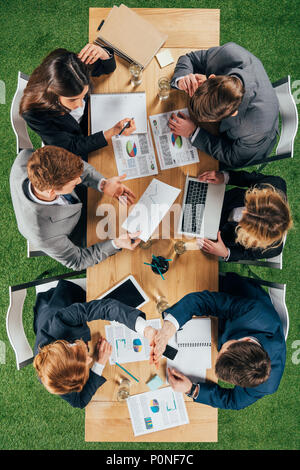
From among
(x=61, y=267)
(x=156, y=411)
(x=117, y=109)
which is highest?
(x=117, y=109)

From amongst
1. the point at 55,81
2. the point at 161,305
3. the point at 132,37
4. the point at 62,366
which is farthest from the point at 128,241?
the point at 132,37

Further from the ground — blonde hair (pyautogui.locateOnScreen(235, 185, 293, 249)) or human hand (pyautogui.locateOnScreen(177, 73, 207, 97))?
human hand (pyautogui.locateOnScreen(177, 73, 207, 97))

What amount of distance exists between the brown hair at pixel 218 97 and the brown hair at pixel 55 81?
2.18ft

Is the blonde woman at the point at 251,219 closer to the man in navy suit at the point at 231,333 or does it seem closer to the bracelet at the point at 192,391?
the man in navy suit at the point at 231,333

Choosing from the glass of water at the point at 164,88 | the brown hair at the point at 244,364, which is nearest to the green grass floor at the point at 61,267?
the brown hair at the point at 244,364

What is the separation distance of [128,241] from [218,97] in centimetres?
95

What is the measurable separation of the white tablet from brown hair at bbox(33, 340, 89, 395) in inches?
14.0

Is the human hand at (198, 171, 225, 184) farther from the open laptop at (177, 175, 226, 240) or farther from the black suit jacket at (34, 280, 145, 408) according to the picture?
the black suit jacket at (34, 280, 145, 408)

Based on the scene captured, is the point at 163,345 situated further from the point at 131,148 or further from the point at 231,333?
the point at 131,148

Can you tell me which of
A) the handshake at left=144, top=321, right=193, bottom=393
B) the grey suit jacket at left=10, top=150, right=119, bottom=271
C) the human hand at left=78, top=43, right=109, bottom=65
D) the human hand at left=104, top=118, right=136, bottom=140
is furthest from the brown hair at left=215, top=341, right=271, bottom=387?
the human hand at left=78, top=43, right=109, bottom=65

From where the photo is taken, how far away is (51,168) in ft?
5.29

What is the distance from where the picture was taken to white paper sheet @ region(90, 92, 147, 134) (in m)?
1.97

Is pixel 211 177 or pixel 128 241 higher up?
pixel 211 177
